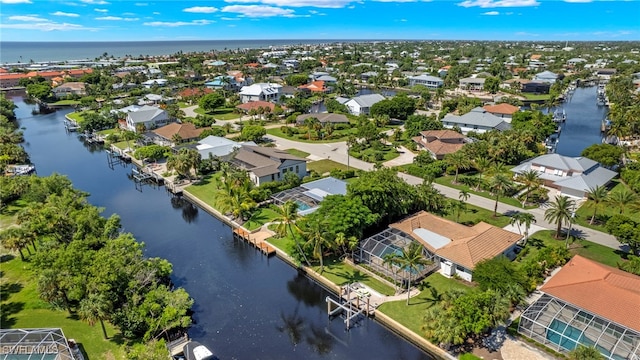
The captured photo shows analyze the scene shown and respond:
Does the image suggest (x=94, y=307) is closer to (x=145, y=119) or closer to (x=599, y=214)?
(x=599, y=214)

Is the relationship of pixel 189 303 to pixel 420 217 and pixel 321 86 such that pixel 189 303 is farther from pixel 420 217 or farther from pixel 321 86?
pixel 321 86

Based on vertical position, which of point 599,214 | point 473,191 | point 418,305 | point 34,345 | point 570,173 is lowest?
point 418,305

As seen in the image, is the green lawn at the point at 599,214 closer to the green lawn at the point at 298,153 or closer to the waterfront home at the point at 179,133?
the green lawn at the point at 298,153

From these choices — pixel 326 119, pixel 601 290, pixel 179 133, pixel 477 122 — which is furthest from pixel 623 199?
pixel 179 133

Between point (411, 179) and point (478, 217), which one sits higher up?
point (411, 179)

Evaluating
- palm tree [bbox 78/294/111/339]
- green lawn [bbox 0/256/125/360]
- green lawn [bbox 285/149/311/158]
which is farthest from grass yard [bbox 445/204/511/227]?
green lawn [bbox 0/256/125/360]

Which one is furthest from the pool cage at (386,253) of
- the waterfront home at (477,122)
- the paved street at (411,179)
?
the waterfront home at (477,122)

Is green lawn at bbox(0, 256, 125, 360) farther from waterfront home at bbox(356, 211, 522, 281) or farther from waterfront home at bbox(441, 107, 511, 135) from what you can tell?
waterfront home at bbox(441, 107, 511, 135)
